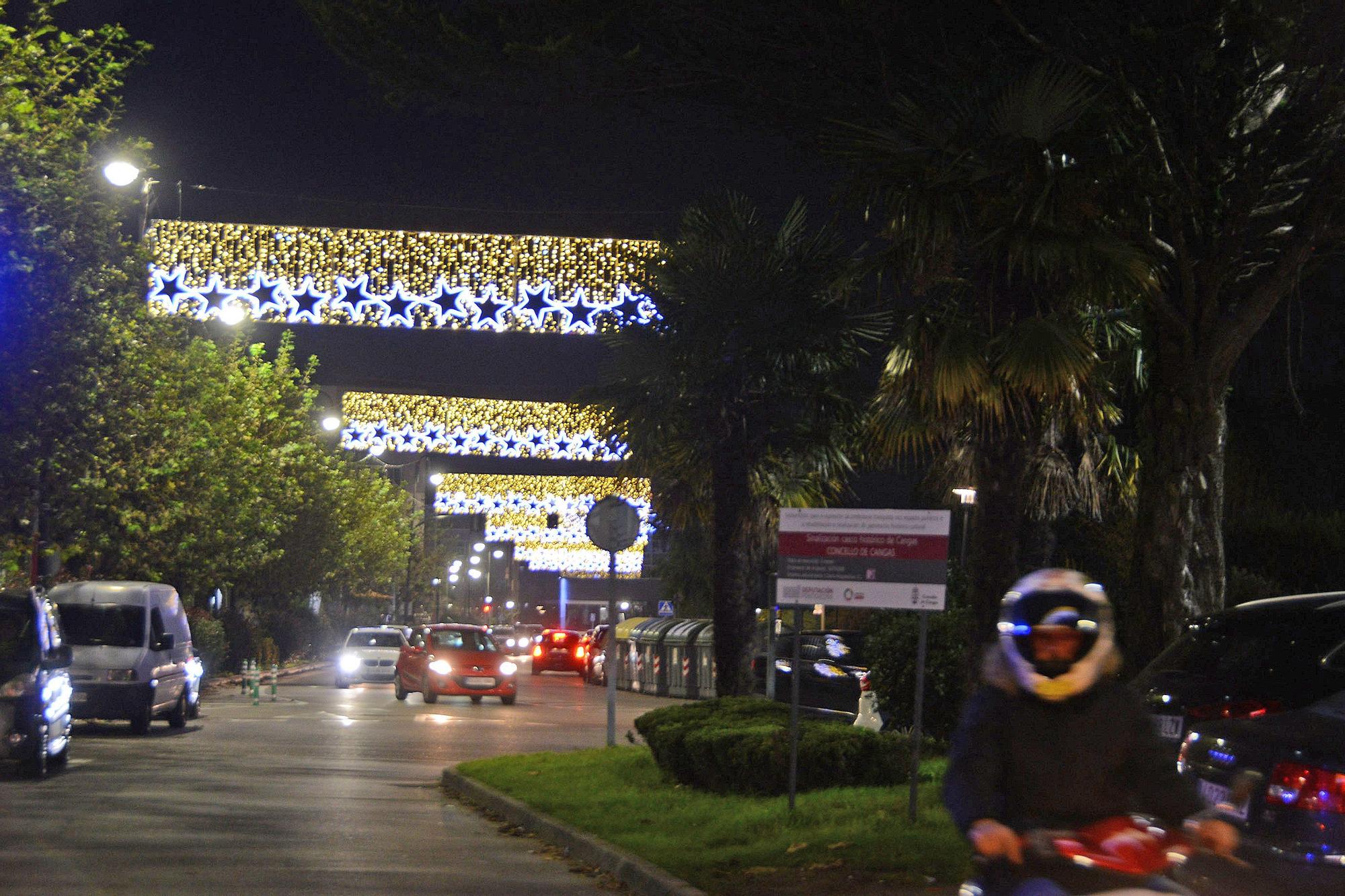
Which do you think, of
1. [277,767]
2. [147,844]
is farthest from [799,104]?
[277,767]

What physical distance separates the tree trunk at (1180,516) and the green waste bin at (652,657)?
28.0m

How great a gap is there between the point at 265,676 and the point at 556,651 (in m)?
13.0

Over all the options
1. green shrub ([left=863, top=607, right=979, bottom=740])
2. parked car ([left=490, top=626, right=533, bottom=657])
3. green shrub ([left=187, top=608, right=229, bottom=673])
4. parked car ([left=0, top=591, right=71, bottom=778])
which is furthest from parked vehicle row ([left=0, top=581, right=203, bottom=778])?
parked car ([left=490, top=626, right=533, bottom=657])

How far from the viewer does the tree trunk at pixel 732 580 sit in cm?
1978

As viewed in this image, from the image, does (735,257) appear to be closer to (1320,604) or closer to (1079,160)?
(1079,160)

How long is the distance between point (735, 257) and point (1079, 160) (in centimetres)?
842

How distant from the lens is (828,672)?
2528cm

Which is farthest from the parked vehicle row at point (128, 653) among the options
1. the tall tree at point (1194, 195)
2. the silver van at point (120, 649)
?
the tall tree at point (1194, 195)

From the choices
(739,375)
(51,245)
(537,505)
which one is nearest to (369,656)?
(739,375)

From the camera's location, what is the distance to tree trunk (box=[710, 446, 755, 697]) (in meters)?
19.8

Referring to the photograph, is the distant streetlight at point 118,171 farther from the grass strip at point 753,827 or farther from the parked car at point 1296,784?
the parked car at point 1296,784

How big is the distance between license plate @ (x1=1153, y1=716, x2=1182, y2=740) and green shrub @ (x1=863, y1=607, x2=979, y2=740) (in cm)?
550

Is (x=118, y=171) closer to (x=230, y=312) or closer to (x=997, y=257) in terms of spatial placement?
(x=997, y=257)

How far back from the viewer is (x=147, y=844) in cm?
1198
